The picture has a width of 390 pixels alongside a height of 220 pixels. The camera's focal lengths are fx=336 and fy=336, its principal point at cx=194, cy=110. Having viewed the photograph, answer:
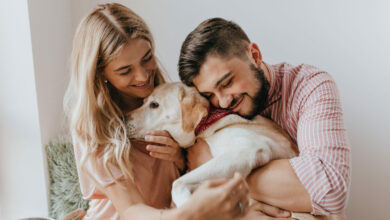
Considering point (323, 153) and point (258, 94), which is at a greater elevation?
point (258, 94)

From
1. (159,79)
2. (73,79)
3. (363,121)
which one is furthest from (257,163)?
(363,121)

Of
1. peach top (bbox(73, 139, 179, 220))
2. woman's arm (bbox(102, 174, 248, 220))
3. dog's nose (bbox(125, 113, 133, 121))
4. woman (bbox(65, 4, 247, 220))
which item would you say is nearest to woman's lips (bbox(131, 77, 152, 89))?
woman (bbox(65, 4, 247, 220))

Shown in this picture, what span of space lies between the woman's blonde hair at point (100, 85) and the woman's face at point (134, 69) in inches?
1.0

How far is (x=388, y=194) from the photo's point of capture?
1939mm

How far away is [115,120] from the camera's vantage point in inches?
51.6

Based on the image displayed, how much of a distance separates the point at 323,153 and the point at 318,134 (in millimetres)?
67

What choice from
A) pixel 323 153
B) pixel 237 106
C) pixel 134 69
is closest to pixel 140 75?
pixel 134 69

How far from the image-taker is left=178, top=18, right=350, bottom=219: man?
3.62 feet

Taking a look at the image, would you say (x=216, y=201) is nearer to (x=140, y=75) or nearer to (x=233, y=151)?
(x=233, y=151)

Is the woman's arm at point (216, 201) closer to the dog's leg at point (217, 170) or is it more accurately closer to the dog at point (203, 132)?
the dog's leg at point (217, 170)

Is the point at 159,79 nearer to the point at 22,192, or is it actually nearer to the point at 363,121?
the point at 22,192

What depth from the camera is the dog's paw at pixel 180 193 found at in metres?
1.00

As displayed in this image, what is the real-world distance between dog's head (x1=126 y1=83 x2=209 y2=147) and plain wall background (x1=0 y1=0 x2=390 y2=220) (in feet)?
2.58

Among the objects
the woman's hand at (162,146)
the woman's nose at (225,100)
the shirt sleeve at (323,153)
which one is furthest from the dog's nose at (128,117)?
the shirt sleeve at (323,153)
